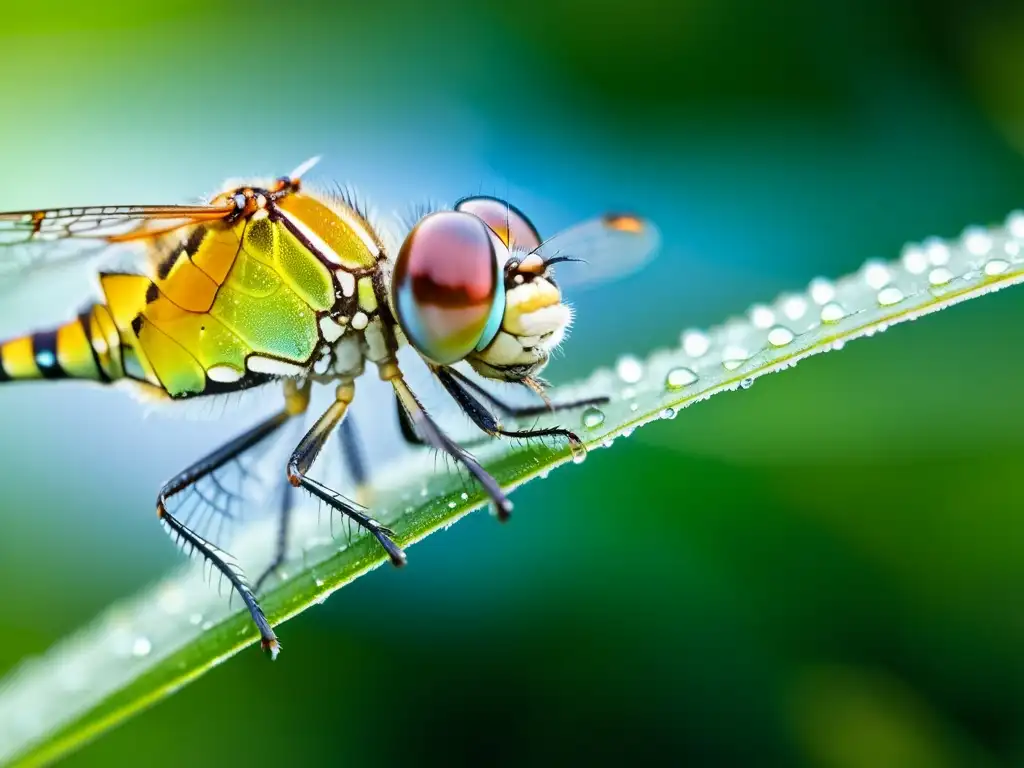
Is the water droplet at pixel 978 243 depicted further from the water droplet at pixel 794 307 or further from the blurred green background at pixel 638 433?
the blurred green background at pixel 638 433

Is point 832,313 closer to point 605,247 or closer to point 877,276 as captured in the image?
Result: point 877,276

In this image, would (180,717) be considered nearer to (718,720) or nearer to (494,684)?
(494,684)

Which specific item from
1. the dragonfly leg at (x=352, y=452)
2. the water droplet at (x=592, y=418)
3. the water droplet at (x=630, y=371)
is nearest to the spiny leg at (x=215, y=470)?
the dragonfly leg at (x=352, y=452)

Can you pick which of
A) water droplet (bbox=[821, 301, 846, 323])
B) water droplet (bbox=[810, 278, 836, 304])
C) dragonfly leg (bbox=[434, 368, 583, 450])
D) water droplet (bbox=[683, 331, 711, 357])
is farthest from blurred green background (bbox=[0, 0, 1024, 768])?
water droplet (bbox=[821, 301, 846, 323])

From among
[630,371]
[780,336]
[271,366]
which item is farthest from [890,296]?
[271,366]

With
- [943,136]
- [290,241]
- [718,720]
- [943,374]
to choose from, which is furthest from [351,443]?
[943,136]

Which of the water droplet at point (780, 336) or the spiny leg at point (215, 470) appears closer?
the water droplet at point (780, 336)
